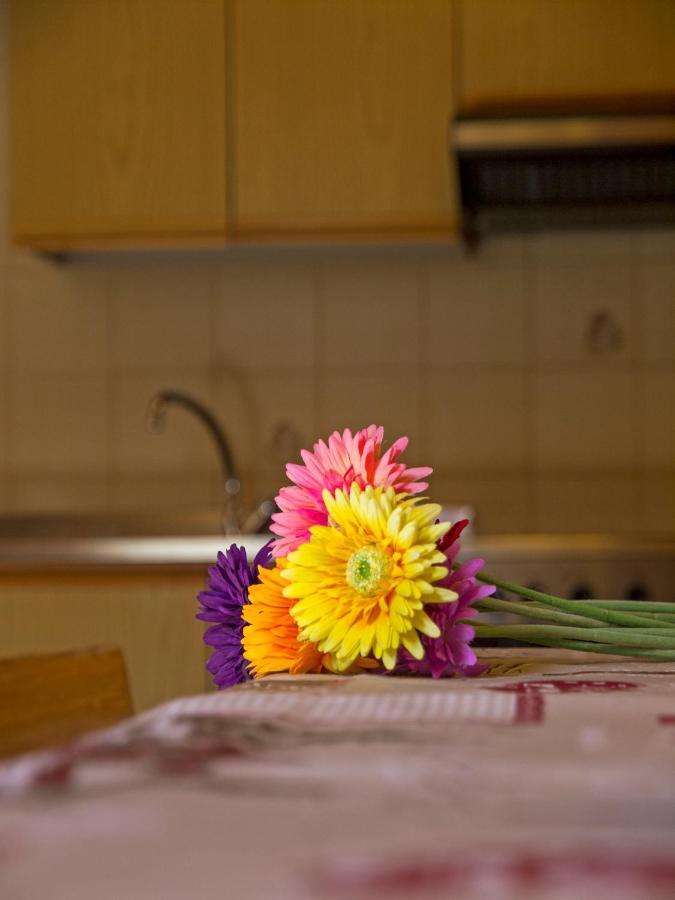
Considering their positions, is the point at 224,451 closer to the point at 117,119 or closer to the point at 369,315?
the point at 369,315

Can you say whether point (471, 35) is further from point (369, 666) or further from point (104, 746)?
point (104, 746)

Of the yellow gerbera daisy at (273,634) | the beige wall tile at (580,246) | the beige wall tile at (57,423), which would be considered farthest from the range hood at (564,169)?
the yellow gerbera daisy at (273,634)

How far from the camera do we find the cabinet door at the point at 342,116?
2.56 metres

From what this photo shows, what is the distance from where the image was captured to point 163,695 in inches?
79.0

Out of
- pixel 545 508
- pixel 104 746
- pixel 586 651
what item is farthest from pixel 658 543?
pixel 104 746

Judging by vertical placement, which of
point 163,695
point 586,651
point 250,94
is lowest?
point 163,695

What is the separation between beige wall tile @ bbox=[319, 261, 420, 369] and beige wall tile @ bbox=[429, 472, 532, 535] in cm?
30

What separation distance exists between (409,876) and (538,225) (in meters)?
2.63

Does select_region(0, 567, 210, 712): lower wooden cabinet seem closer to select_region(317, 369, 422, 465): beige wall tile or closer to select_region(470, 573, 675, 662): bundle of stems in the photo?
select_region(317, 369, 422, 465): beige wall tile

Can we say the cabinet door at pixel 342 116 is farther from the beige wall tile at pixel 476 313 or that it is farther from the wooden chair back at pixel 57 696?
the wooden chair back at pixel 57 696

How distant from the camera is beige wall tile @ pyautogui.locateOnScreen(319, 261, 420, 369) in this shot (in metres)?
2.87

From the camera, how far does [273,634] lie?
0.62 metres

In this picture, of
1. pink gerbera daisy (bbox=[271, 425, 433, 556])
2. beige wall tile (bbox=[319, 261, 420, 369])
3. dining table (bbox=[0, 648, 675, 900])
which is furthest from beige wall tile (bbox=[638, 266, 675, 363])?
dining table (bbox=[0, 648, 675, 900])

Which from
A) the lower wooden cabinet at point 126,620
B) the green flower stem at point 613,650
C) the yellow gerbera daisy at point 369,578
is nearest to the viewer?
the yellow gerbera daisy at point 369,578
